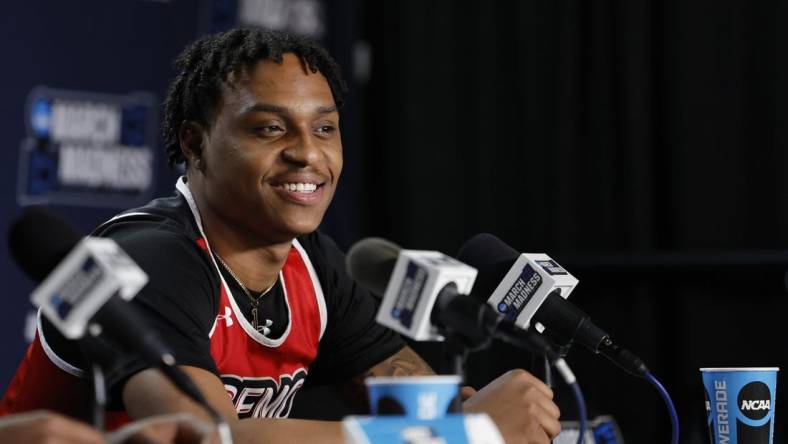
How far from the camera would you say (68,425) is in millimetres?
1048

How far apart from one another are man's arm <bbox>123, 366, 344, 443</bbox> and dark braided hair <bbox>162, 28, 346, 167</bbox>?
0.65 meters

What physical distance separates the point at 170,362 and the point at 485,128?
9.58 ft

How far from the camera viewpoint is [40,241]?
3.69 feet

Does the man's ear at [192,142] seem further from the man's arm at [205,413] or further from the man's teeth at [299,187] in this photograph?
the man's arm at [205,413]

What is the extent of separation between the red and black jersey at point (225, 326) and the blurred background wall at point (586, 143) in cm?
119

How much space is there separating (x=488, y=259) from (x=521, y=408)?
255mm

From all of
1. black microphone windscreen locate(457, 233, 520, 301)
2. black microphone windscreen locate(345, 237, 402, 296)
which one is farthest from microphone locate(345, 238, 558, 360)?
black microphone windscreen locate(457, 233, 520, 301)

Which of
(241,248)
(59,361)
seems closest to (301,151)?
(241,248)

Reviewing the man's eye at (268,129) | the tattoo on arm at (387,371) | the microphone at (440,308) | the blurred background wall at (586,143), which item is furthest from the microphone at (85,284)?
the blurred background wall at (586,143)

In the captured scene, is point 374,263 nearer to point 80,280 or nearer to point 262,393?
point 80,280

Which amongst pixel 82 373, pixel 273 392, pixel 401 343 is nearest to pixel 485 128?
pixel 401 343

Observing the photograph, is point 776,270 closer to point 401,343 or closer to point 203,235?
point 401,343

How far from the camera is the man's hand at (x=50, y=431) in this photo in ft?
3.37

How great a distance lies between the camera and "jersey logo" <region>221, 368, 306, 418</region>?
77.4 inches
